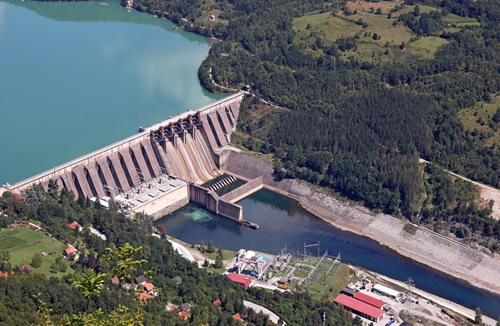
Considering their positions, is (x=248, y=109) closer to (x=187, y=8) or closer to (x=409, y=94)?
(x=409, y=94)

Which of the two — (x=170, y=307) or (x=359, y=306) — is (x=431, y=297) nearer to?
(x=359, y=306)

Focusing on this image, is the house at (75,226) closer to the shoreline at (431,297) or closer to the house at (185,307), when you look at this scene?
the shoreline at (431,297)

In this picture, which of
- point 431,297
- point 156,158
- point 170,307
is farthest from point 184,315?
point 156,158

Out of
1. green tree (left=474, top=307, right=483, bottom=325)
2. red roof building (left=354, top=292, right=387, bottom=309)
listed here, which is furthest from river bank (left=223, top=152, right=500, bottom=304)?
red roof building (left=354, top=292, right=387, bottom=309)

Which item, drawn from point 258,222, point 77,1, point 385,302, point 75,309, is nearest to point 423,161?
point 258,222

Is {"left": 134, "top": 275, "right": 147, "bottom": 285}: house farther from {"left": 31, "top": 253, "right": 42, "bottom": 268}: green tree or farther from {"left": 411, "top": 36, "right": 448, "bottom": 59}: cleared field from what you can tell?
{"left": 411, "top": 36, "right": 448, "bottom": 59}: cleared field

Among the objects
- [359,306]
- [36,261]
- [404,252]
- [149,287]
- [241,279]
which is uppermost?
[36,261]
